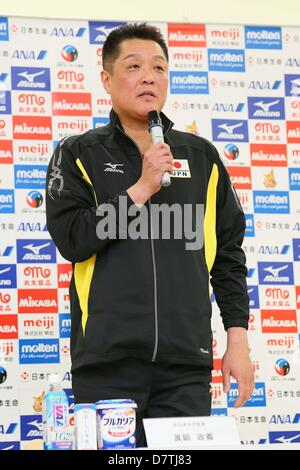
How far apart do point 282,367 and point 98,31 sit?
6.45ft

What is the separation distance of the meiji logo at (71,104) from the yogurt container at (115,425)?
2793 millimetres

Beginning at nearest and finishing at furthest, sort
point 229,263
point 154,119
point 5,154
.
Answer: point 154,119
point 229,263
point 5,154

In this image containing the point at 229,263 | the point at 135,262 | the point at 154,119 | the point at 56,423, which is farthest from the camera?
the point at 229,263

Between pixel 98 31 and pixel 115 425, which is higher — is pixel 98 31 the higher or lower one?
the higher one

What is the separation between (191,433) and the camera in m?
1.53

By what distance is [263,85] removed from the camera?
14.5 ft

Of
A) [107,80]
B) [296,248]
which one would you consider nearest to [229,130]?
[296,248]

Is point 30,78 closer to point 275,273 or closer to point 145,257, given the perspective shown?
point 275,273

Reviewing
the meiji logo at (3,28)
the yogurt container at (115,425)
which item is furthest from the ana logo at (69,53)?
the yogurt container at (115,425)

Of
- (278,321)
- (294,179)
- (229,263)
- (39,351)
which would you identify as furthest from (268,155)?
(229,263)

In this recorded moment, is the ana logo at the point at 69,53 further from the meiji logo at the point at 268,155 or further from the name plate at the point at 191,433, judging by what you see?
the name plate at the point at 191,433

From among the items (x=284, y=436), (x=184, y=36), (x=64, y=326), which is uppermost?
(x=184, y=36)

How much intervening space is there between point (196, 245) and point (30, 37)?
2.17m

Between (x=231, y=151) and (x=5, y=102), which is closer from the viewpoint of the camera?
(x=5, y=102)
